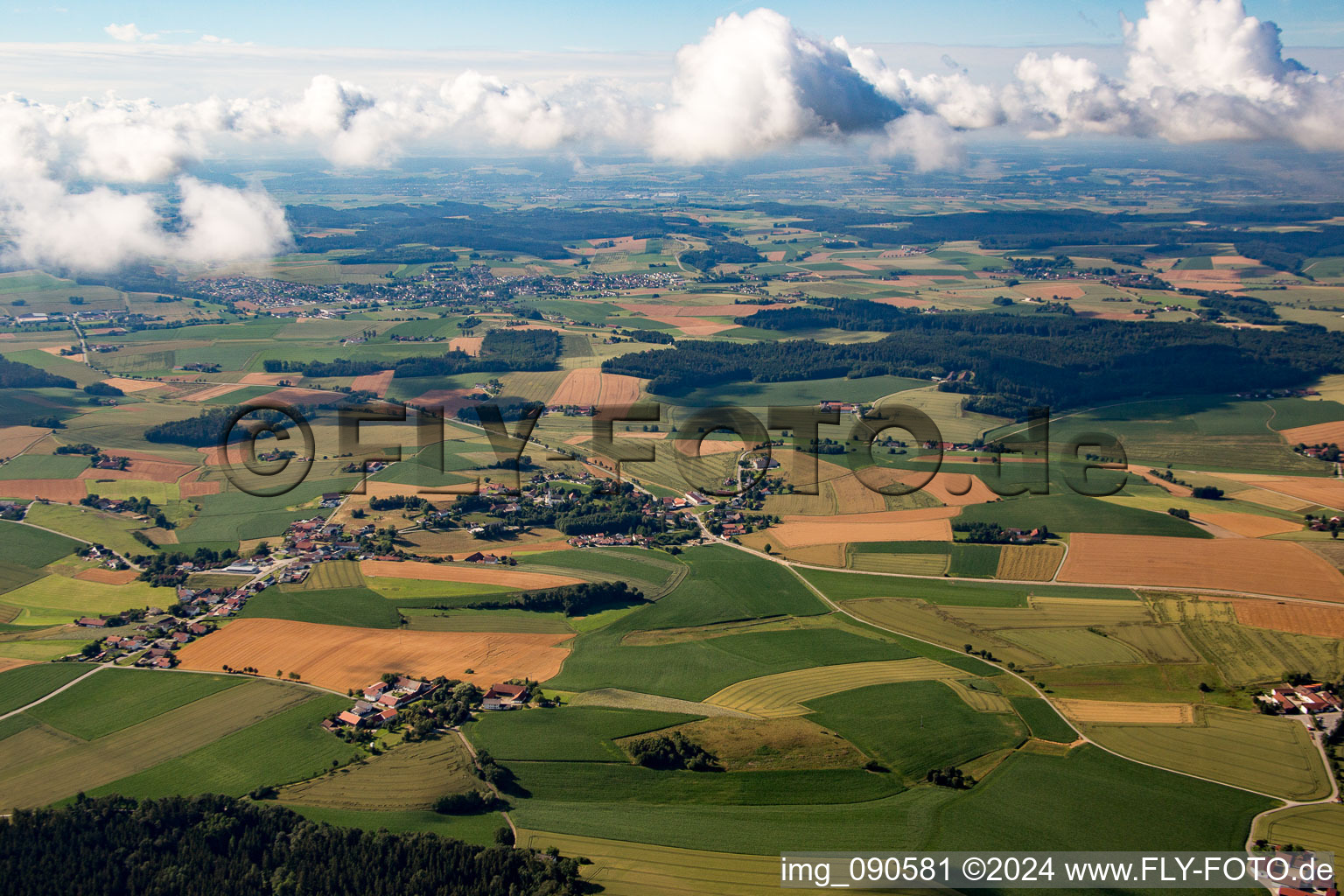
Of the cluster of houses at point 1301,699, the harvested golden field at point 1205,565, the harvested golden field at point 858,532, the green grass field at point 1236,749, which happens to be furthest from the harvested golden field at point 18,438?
the cluster of houses at point 1301,699

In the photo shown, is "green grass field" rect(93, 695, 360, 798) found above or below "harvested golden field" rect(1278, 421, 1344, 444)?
below

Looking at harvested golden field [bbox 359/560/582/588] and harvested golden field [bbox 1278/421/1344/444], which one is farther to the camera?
harvested golden field [bbox 1278/421/1344/444]

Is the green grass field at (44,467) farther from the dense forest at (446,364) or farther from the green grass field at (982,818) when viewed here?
the green grass field at (982,818)

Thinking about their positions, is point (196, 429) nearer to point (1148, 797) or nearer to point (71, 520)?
point (71, 520)

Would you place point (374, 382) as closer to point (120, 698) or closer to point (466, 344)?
point (466, 344)

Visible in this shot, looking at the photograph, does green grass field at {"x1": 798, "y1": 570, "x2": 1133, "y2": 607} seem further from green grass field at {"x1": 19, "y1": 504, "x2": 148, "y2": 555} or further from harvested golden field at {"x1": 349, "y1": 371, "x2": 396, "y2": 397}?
harvested golden field at {"x1": 349, "y1": 371, "x2": 396, "y2": 397}

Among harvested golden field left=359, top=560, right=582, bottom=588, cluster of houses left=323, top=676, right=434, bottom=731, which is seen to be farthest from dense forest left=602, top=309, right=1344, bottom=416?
cluster of houses left=323, top=676, right=434, bottom=731

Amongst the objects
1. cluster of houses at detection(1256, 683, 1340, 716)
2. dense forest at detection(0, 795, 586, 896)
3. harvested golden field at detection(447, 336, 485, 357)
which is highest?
harvested golden field at detection(447, 336, 485, 357)
